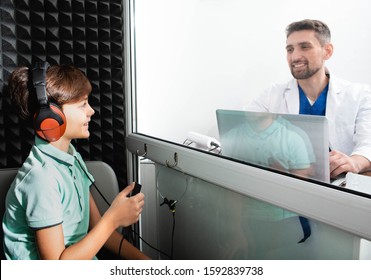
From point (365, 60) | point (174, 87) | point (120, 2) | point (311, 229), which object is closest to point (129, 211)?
point (311, 229)

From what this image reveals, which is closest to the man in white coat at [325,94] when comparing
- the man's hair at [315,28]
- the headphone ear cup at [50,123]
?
the man's hair at [315,28]

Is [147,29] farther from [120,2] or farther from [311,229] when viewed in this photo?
[311,229]

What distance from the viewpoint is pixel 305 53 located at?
1.19 meters

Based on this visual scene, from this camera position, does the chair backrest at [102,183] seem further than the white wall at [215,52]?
Yes

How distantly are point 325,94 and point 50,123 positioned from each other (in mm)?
933

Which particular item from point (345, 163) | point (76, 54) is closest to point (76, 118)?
point (76, 54)

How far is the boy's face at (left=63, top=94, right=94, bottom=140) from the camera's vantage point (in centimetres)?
95

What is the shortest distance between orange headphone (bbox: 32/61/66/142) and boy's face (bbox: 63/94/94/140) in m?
0.06

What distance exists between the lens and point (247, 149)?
93 centimetres

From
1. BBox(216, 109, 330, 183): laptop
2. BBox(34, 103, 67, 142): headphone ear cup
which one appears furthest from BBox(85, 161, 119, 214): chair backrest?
BBox(216, 109, 330, 183): laptop

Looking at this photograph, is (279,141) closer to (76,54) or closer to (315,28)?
(315,28)

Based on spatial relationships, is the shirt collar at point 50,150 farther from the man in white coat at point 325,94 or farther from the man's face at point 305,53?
the man's face at point 305,53

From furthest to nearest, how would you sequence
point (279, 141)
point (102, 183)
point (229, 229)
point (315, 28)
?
A: point (102, 183), point (315, 28), point (229, 229), point (279, 141)

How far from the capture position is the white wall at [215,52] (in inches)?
39.3
